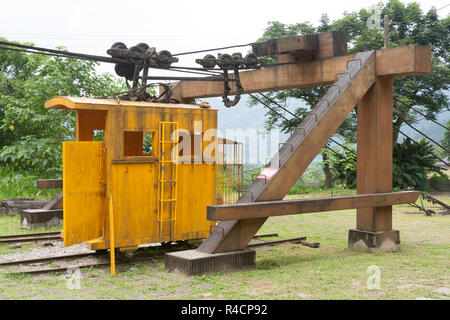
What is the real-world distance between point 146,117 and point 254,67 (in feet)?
9.19

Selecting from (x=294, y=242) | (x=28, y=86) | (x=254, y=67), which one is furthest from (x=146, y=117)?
(x=28, y=86)

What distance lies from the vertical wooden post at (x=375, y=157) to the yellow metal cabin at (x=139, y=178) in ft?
9.04

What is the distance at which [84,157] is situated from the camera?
789 cm

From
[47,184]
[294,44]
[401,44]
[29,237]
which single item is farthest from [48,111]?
[401,44]

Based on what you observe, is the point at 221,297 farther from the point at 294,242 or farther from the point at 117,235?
the point at 294,242

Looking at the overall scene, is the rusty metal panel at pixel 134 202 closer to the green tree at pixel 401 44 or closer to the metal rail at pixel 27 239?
the metal rail at pixel 27 239

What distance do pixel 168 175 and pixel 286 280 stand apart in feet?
9.36

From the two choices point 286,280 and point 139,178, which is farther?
point 139,178

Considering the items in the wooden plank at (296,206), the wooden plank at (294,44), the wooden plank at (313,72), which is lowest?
the wooden plank at (296,206)

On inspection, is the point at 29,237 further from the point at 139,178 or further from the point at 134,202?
the point at 139,178

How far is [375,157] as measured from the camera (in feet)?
29.5

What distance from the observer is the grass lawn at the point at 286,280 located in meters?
6.02

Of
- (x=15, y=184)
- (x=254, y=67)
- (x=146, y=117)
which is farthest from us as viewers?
(x=15, y=184)

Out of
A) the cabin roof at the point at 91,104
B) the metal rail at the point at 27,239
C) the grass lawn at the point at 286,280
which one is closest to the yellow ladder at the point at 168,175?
the cabin roof at the point at 91,104
